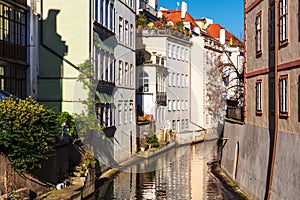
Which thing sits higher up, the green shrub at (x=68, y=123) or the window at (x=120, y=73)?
the window at (x=120, y=73)

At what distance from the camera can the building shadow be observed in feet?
87.8

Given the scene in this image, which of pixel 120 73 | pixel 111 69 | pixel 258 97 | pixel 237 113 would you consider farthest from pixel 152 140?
pixel 258 97

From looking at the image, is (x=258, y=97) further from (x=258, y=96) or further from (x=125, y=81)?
(x=125, y=81)

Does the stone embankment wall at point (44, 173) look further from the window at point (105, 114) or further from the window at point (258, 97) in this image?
the window at point (258, 97)

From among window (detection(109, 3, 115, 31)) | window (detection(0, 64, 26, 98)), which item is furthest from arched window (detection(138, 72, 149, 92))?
window (detection(0, 64, 26, 98))

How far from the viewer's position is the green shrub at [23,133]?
649 inches

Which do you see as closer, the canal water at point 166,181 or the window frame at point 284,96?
the window frame at point 284,96

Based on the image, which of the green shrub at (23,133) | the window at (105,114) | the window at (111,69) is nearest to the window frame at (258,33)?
the green shrub at (23,133)

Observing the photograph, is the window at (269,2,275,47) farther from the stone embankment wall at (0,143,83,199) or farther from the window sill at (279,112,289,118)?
the stone embankment wall at (0,143,83,199)

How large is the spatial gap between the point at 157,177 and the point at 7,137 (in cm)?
1325

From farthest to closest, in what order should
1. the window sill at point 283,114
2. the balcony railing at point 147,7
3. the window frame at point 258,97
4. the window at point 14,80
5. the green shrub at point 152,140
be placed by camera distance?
1. the balcony railing at point 147,7
2. the green shrub at point 152,140
3. the window at point 14,80
4. the window frame at point 258,97
5. the window sill at point 283,114

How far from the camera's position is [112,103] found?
3077 centimetres

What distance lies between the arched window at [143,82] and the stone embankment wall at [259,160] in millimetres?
14701

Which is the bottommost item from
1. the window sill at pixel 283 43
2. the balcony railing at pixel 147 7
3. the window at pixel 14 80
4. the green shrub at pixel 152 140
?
the green shrub at pixel 152 140
